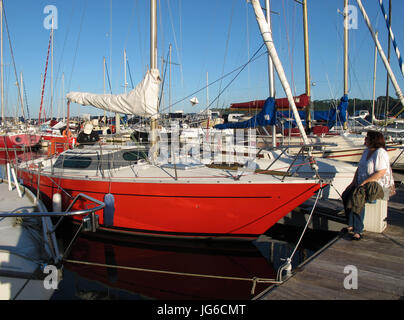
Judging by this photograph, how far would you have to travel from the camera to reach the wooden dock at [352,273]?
361 cm

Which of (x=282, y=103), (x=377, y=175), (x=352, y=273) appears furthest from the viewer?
(x=282, y=103)

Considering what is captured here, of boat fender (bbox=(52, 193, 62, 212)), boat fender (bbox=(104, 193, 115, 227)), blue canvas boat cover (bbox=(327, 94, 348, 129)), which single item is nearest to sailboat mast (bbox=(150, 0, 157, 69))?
boat fender (bbox=(104, 193, 115, 227))

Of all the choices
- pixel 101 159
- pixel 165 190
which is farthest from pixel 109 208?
pixel 101 159

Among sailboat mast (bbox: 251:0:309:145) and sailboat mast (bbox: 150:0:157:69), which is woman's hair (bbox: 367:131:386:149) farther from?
sailboat mast (bbox: 150:0:157:69)

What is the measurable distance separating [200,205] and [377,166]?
302cm

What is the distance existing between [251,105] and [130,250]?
10068mm

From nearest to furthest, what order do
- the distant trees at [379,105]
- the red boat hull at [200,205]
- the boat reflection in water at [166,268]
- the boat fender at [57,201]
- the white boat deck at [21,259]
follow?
the white boat deck at [21,259]
the boat reflection in water at [166,268]
the red boat hull at [200,205]
the boat fender at [57,201]
the distant trees at [379,105]

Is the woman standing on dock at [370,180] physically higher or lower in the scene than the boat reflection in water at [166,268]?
higher

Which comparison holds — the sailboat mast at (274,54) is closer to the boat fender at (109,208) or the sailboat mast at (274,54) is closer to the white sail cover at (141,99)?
the white sail cover at (141,99)

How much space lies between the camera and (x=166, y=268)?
6098 millimetres

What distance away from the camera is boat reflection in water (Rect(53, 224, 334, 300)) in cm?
539

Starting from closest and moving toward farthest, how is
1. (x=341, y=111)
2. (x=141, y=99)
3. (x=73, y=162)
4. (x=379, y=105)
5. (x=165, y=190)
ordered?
(x=165, y=190)
(x=141, y=99)
(x=73, y=162)
(x=341, y=111)
(x=379, y=105)

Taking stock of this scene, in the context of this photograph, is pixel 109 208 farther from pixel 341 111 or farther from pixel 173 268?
pixel 341 111

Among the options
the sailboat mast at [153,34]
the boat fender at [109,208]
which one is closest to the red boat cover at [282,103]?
the sailboat mast at [153,34]
